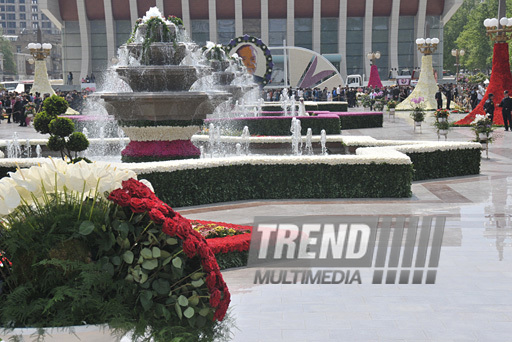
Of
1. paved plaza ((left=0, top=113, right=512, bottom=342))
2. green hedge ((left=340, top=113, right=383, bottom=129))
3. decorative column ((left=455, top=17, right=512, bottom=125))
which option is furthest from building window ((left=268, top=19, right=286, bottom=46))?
paved plaza ((left=0, top=113, right=512, bottom=342))

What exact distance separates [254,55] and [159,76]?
29577mm

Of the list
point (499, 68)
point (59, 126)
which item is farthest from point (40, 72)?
point (59, 126)

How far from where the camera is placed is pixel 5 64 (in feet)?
A: 449

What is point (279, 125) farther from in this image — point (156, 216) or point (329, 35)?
point (329, 35)

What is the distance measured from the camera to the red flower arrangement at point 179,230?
10.8ft

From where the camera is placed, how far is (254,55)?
4409 cm

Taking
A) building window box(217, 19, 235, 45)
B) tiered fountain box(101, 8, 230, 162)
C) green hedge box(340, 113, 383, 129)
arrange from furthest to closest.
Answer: building window box(217, 19, 235, 45) → green hedge box(340, 113, 383, 129) → tiered fountain box(101, 8, 230, 162)

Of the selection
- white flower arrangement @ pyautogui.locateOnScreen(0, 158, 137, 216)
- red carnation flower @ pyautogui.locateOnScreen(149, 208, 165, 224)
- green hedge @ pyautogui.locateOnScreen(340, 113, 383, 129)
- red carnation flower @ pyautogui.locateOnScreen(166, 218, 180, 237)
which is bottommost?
green hedge @ pyautogui.locateOnScreen(340, 113, 383, 129)

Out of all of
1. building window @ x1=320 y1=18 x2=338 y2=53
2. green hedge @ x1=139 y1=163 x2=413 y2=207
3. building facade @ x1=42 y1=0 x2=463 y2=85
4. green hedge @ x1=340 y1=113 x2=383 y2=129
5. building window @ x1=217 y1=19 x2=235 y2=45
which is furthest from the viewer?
building window @ x1=320 y1=18 x2=338 y2=53

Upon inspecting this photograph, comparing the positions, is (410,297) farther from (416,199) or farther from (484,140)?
(484,140)

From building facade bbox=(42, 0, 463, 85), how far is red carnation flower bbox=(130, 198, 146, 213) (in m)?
68.9

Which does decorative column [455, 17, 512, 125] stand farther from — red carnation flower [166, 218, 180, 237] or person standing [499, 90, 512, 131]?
red carnation flower [166, 218, 180, 237]

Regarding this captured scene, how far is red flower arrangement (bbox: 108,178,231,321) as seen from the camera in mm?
3283

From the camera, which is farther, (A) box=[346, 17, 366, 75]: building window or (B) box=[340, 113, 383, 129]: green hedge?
(A) box=[346, 17, 366, 75]: building window
